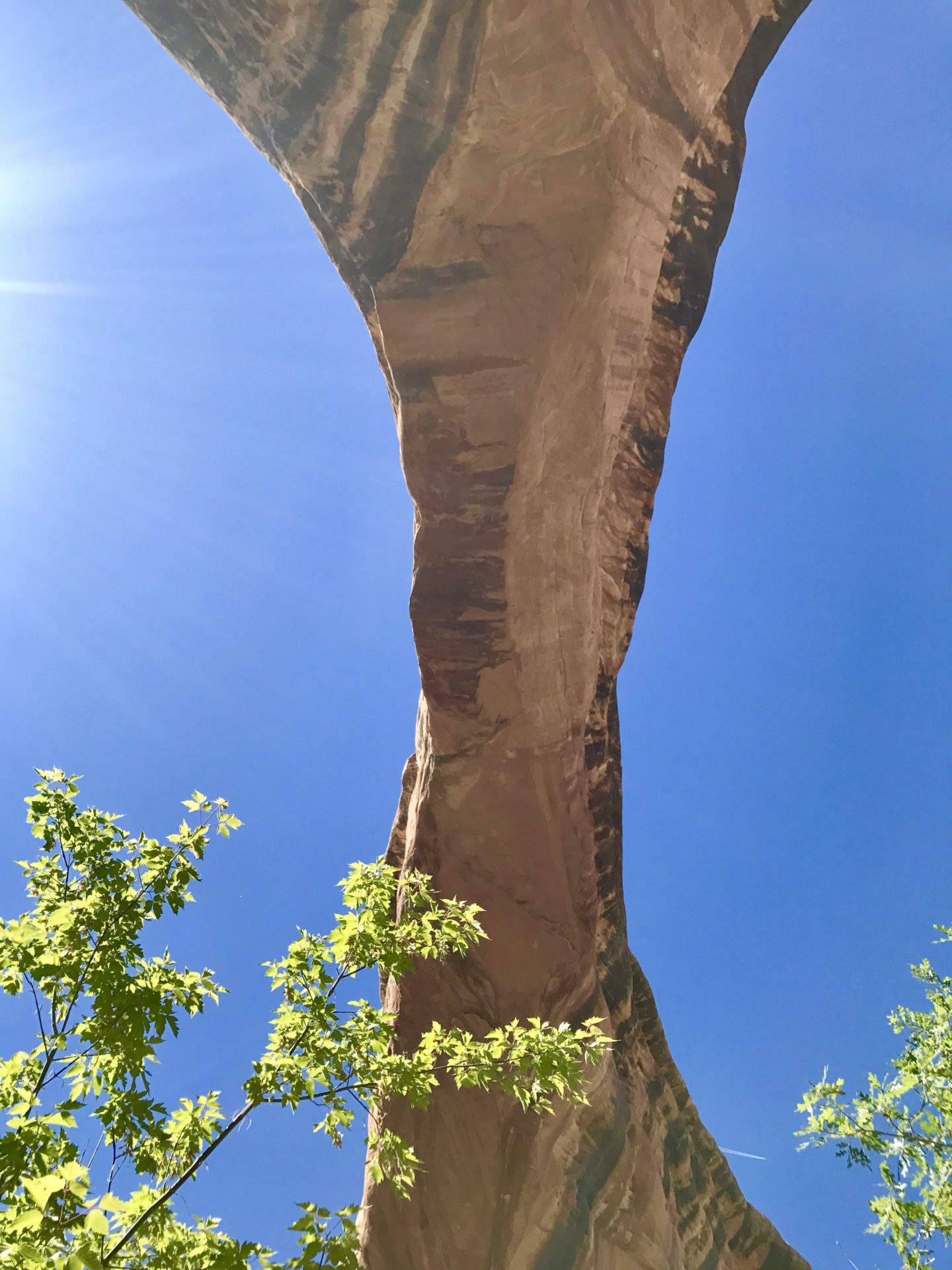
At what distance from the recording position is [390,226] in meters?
5.95

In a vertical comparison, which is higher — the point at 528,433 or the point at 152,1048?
the point at 528,433

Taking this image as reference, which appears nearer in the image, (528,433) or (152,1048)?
(152,1048)

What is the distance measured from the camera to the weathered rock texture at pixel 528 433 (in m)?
5.36

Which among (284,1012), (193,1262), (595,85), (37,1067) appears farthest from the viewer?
(595,85)

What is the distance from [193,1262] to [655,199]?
7764mm

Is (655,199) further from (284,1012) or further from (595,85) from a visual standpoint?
(284,1012)

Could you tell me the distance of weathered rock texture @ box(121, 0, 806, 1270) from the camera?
211 inches

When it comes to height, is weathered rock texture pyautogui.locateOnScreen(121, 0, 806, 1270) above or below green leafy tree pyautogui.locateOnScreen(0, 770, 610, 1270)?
above

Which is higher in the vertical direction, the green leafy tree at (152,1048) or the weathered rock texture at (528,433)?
the weathered rock texture at (528,433)

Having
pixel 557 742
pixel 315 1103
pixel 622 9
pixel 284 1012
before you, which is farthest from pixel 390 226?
pixel 315 1103

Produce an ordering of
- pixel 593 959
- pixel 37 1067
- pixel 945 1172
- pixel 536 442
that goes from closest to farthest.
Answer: pixel 37 1067 → pixel 536 442 → pixel 593 959 → pixel 945 1172

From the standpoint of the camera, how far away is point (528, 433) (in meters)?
6.70

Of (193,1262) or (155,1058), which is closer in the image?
(193,1262)

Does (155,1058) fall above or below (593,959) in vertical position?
below
